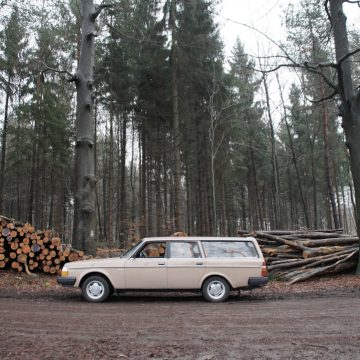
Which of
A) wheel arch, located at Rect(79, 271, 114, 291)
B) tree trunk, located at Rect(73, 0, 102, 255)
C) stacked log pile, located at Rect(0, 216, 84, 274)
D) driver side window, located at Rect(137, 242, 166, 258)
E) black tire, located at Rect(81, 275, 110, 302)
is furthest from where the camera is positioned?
tree trunk, located at Rect(73, 0, 102, 255)

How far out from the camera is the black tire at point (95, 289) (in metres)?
9.86

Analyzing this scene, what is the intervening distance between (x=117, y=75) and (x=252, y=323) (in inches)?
869

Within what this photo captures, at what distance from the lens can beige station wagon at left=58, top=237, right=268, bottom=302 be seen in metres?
9.95

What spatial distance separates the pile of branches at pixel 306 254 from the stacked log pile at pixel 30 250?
7.00m

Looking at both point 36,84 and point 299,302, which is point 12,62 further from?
point 299,302

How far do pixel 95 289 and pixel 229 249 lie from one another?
348 cm

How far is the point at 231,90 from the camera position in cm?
3112

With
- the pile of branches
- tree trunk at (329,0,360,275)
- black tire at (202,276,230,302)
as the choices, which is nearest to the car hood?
black tire at (202,276,230,302)

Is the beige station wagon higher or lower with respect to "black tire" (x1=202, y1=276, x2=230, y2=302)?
higher

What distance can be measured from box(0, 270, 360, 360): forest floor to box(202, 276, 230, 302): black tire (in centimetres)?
25

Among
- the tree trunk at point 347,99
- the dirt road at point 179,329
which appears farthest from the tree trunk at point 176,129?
the dirt road at point 179,329

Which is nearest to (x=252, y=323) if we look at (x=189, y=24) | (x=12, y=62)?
(x=189, y=24)

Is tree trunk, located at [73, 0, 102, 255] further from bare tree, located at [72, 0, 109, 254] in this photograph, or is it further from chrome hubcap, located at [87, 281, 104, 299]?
chrome hubcap, located at [87, 281, 104, 299]

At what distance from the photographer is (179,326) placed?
6879 millimetres
